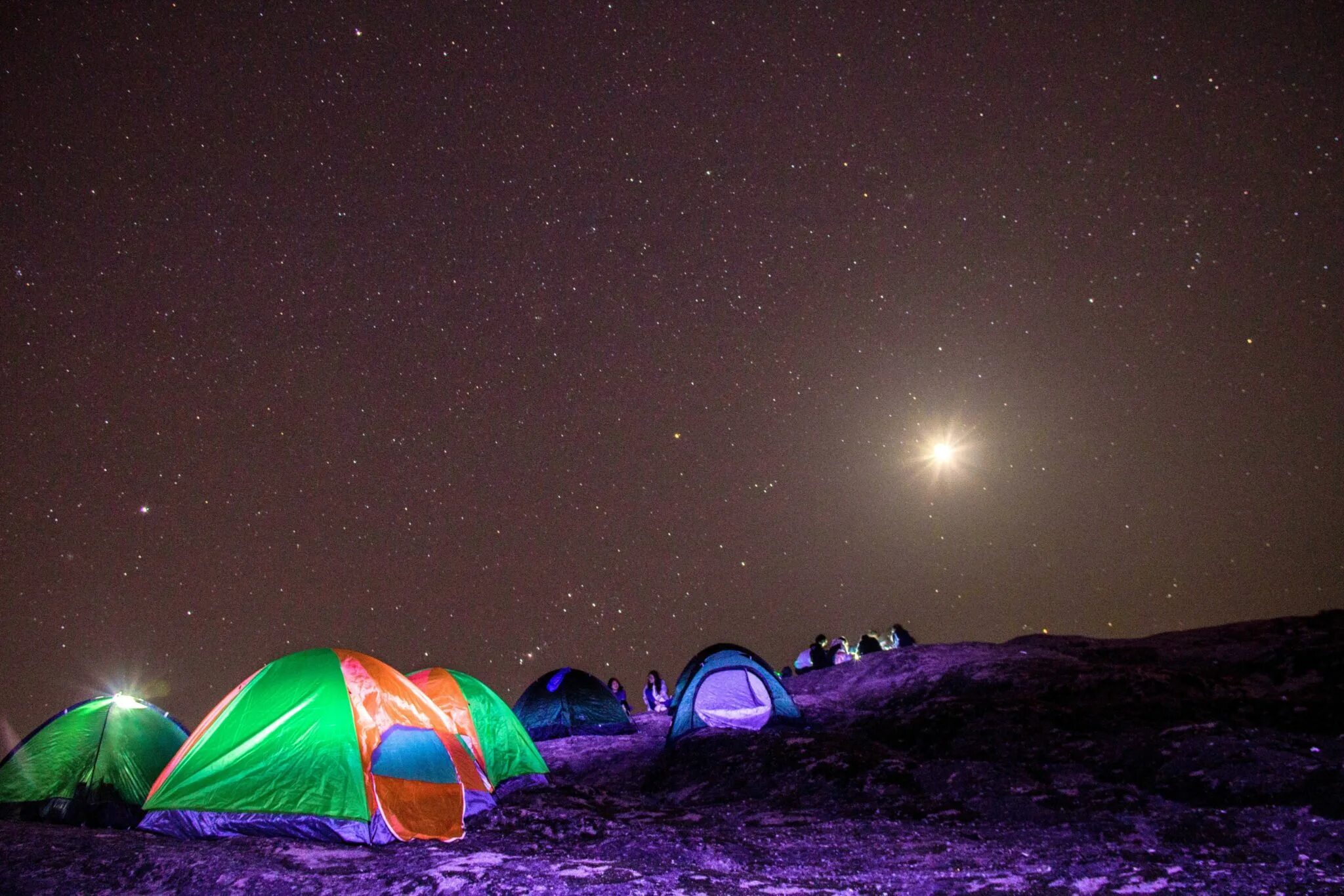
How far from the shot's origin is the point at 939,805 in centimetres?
1088

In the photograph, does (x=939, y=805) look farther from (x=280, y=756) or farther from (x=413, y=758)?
(x=280, y=756)

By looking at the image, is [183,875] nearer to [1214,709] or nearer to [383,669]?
[383,669]

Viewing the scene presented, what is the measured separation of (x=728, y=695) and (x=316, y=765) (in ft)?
35.1

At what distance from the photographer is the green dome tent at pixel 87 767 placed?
980 cm

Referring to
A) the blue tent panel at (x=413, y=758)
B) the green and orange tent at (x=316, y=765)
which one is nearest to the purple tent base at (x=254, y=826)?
the green and orange tent at (x=316, y=765)

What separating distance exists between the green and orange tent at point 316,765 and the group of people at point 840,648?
1839cm

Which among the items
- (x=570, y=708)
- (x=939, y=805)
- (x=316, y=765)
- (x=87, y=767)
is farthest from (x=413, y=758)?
(x=570, y=708)

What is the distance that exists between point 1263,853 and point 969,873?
3.41 m

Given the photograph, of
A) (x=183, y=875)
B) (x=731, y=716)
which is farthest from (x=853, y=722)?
(x=183, y=875)

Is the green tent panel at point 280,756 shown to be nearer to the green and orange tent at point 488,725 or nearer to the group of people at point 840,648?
the green and orange tent at point 488,725

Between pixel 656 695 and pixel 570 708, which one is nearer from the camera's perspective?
pixel 570 708

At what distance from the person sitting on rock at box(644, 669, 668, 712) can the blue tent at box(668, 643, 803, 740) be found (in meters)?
7.36

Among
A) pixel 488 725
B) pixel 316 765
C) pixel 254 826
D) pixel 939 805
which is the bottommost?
pixel 939 805

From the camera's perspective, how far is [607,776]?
1448 cm
